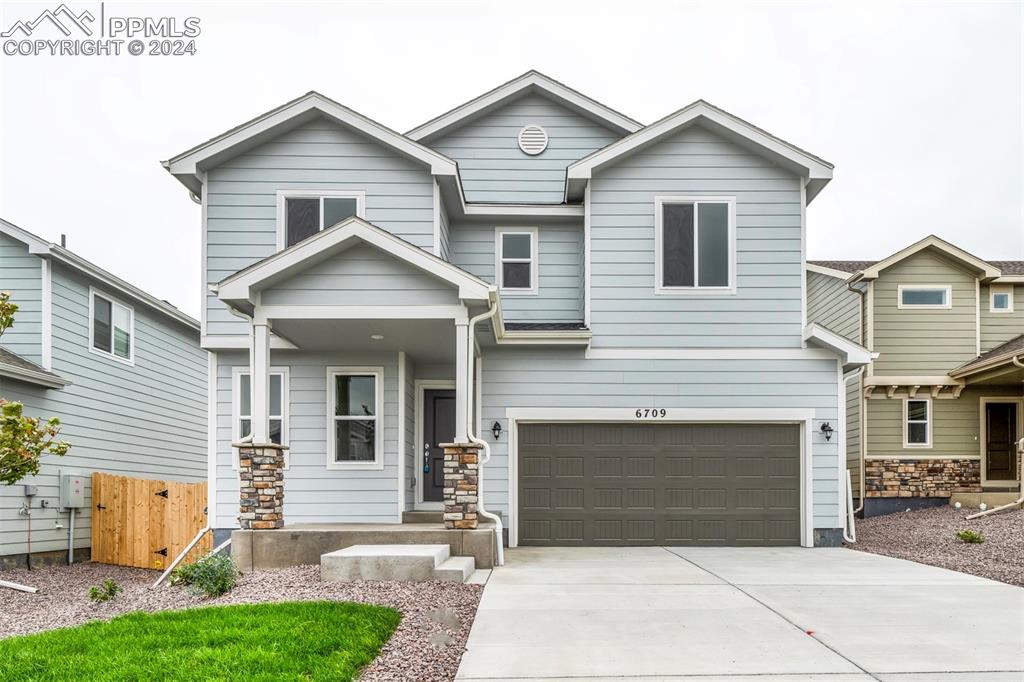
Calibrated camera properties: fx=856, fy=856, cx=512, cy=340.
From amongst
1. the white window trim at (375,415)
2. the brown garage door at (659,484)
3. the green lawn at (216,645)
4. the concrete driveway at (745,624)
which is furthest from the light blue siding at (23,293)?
the concrete driveway at (745,624)

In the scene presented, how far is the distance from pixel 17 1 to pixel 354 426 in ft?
28.9

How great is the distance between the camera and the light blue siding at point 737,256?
13328 millimetres

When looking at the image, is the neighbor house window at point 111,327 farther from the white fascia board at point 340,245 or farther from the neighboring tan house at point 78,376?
the white fascia board at point 340,245

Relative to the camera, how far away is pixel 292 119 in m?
12.7

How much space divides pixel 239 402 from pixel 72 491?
344cm

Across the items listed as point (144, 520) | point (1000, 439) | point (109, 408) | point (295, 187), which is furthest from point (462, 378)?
point (1000, 439)

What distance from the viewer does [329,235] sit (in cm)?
984

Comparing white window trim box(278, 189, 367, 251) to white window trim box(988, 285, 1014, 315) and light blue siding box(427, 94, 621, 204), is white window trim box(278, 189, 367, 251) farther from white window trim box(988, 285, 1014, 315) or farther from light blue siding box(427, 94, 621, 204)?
white window trim box(988, 285, 1014, 315)

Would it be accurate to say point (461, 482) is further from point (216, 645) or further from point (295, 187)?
point (295, 187)

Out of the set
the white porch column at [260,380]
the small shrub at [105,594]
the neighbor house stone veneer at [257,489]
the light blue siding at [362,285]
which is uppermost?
the light blue siding at [362,285]

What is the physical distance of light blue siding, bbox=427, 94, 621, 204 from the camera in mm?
14586

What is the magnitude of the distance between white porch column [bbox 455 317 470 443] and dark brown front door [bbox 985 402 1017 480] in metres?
Answer: 13.6

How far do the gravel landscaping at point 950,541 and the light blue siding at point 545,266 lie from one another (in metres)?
5.88

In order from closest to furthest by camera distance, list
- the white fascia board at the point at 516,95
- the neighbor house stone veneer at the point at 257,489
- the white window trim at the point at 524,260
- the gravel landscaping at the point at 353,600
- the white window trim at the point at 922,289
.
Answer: the gravel landscaping at the point at 353,600
the neighbor house stone veneer at the point at 257,489
the white window trim at the point at 524,260
the white fascia board at the point at 516,95
the white window trim at the point at 922,289
